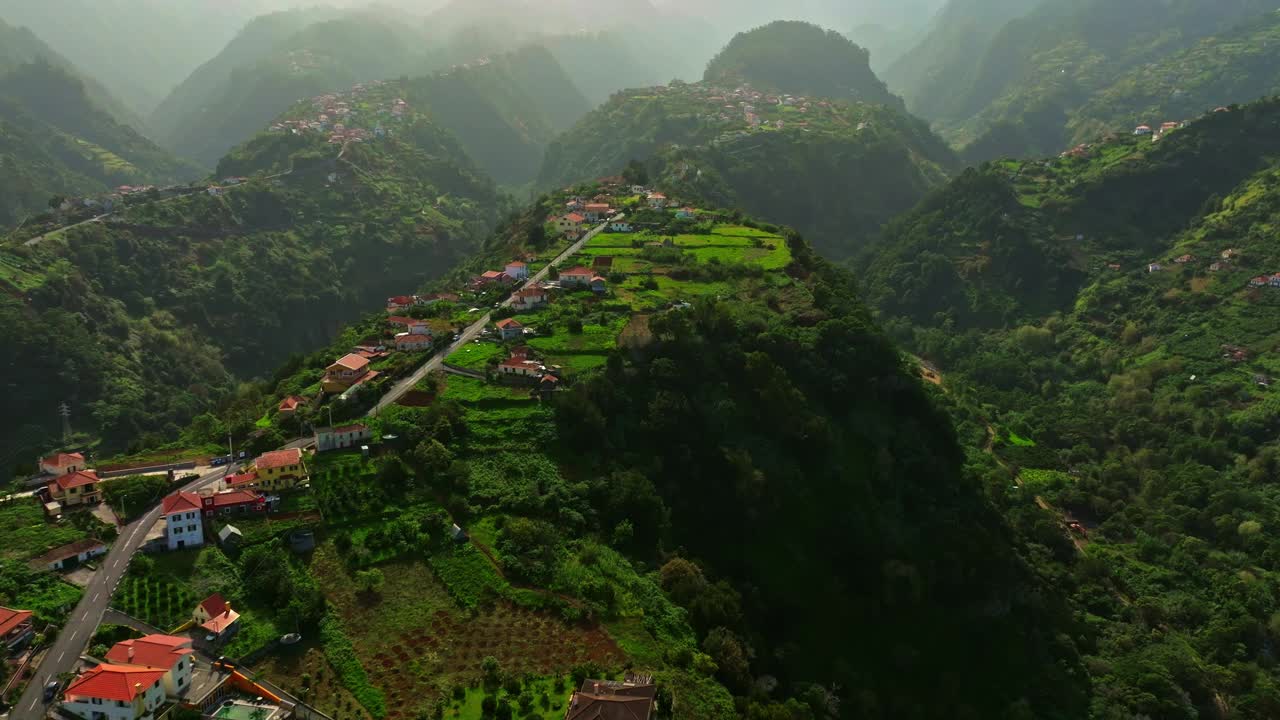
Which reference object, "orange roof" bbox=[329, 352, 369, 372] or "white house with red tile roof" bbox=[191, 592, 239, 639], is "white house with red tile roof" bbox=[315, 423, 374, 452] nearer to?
"orange roof" bbox=[329, 352, 369, 372]

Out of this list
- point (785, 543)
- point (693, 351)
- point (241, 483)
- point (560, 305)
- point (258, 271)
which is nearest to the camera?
point (241, 483)

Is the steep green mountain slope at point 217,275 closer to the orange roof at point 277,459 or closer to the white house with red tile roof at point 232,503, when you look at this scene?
the orange roof at point 277,459

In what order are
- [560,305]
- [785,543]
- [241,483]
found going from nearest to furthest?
[241,483] < [785,543] < [560,305]

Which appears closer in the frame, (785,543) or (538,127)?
(785,543)

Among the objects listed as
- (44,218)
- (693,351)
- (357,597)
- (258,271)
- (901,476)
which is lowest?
(901,476)

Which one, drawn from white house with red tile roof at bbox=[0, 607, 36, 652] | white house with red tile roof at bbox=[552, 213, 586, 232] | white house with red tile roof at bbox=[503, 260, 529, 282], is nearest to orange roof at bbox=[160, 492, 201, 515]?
white house with red tile roof at bbox=[0, 607, 36, 652]

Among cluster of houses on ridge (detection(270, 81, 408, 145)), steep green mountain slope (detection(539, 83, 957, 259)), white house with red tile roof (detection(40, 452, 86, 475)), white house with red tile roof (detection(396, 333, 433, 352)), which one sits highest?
cluster of houses on ridge (detection(270, 81, 408, 145))

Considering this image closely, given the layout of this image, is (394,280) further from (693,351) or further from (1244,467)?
(1244,467)

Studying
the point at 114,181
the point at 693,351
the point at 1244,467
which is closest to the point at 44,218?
the point at 114,181
